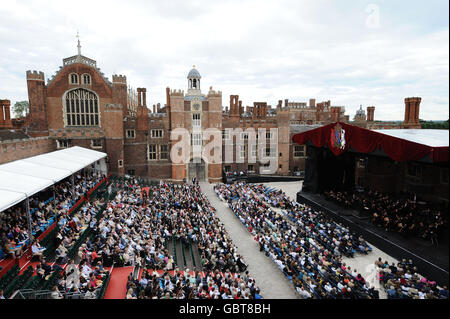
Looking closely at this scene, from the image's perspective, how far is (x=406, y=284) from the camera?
12.4m

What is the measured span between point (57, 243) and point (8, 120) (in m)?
26.3

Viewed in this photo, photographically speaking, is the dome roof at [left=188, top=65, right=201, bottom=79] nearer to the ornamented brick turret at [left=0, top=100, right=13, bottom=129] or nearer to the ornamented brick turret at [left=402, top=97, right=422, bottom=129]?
Answer: the ornamented brick turret at [left=0, top=100, right=13, bottom=129]

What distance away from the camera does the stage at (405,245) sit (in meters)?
13.6

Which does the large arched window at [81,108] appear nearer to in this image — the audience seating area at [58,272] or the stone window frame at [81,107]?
the stone window frame at [81,107]

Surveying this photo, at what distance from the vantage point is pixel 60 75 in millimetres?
30844

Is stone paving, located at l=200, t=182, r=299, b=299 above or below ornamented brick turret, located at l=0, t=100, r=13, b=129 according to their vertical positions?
below

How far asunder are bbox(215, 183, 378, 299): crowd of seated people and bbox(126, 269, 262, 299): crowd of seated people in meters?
2.80

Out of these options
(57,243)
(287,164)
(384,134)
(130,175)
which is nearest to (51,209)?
(57,243)

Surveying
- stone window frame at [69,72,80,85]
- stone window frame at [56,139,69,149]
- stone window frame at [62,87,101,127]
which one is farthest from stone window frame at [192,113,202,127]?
stone window frame at [56,139,69,149]

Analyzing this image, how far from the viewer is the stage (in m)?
13.6

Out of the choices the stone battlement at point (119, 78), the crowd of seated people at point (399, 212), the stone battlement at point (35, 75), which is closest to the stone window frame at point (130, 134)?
the stone battlement at point (119, 78)

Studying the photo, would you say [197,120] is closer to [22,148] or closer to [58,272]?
[22,148]

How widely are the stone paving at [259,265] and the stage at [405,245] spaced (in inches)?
275

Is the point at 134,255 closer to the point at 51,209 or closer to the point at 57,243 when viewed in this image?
the point at 57,243
